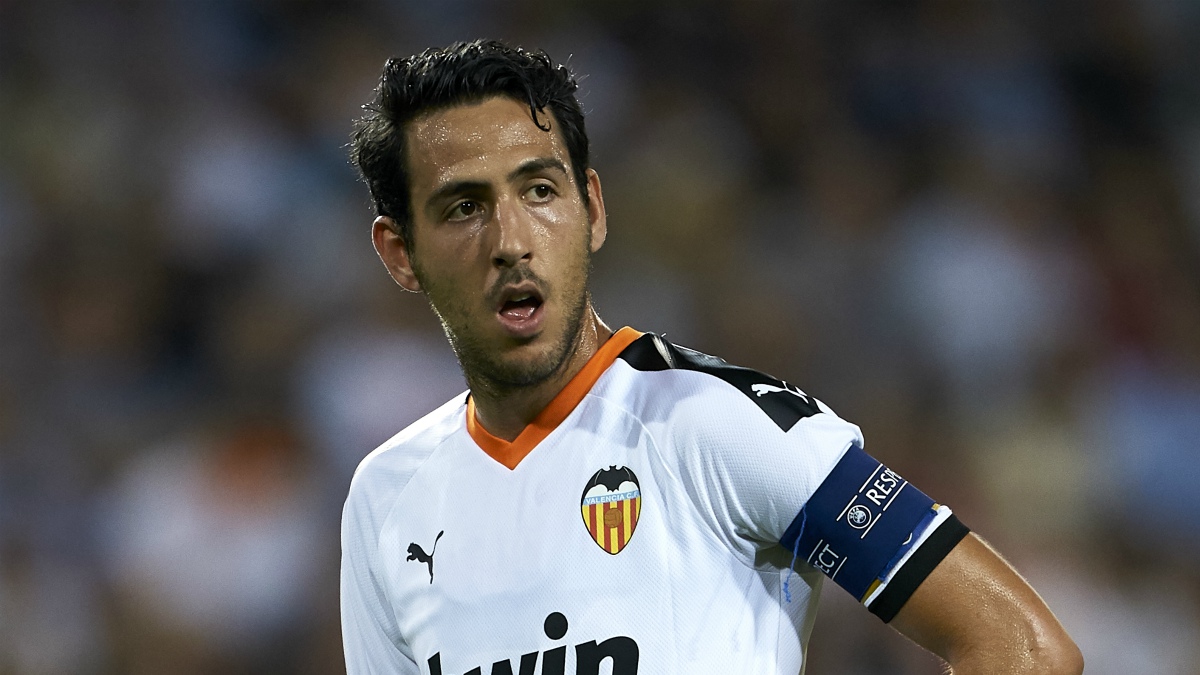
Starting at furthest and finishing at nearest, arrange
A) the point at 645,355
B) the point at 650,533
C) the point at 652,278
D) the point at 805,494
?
the point at 652,278 → the point at 645,355 → the point at 650,533 → the point at 805,494

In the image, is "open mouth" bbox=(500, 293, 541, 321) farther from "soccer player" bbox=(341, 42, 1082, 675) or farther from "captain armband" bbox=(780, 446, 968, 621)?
"captain armband" bbox=(780, 446, 968, 621)

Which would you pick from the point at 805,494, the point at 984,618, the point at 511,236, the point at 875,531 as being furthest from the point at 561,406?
the point at 984,618

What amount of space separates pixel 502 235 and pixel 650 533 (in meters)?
0.62

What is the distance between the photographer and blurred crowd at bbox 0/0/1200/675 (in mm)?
5516

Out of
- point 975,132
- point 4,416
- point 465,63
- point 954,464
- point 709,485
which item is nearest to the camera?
point 709,485

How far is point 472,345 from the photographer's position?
267cm

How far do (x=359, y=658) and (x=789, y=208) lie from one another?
402 cm

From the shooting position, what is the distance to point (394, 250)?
2.89 m

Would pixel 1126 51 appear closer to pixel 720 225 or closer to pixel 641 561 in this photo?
pixel 720 225

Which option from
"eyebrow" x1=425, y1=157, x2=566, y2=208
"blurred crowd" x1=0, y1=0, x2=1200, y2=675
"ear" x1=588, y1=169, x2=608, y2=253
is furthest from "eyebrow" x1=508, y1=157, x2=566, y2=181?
"blurred crowd" x1=0, y1=0, x2=1200, y2=675

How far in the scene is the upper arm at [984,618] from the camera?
2.15 m

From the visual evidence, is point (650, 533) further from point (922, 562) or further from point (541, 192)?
point (541, 192)

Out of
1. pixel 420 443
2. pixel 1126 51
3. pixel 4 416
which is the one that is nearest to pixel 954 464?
pixel 1126 51

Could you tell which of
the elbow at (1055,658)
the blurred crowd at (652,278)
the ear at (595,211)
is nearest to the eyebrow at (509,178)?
the ear at (595,211)
